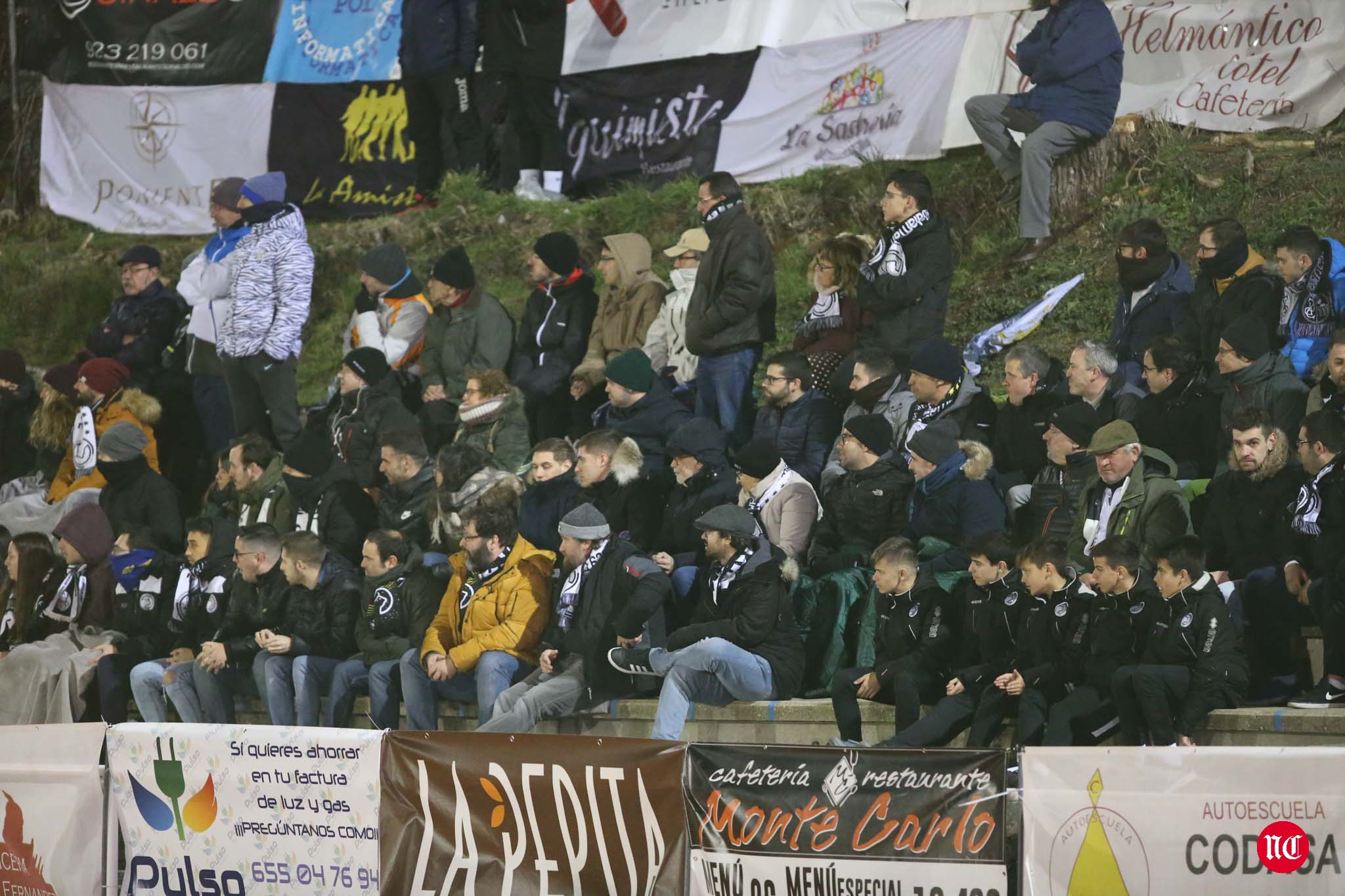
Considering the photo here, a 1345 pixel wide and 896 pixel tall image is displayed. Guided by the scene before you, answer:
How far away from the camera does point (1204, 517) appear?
33.4 feet

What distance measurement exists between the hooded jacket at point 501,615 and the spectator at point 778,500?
1319 mm

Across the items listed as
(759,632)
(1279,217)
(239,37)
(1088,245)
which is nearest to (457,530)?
(759,632)

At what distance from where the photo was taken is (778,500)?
36.4 feet

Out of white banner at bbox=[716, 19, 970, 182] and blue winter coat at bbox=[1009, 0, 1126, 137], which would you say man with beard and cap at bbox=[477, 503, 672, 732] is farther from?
white banner at bbox=[716, 19, 970, 182]

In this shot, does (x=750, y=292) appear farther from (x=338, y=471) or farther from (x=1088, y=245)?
(x=1088, y=245)

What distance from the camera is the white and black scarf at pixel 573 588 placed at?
1085cm

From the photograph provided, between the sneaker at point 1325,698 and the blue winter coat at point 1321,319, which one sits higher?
the blue winter coat at point 1321,319

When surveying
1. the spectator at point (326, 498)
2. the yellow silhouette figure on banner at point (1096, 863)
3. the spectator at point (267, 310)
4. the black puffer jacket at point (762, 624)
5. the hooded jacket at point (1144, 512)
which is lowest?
the yellow silhouette figure on banner at point (1096, 863)

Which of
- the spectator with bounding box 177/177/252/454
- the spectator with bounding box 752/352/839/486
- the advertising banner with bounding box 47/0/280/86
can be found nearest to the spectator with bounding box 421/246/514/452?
the spectator with bounding box 177/177/252/454

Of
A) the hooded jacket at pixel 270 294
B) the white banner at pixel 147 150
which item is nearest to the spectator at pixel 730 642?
the hooded jacket at pixel 270 294

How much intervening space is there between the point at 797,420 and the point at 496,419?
2331mm

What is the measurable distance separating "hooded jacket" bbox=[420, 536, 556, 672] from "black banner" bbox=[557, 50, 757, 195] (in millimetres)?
7364

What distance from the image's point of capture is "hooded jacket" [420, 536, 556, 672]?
10945 millimetres

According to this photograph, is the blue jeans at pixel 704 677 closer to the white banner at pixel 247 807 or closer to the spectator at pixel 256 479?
the white banner at pixel 247 807
